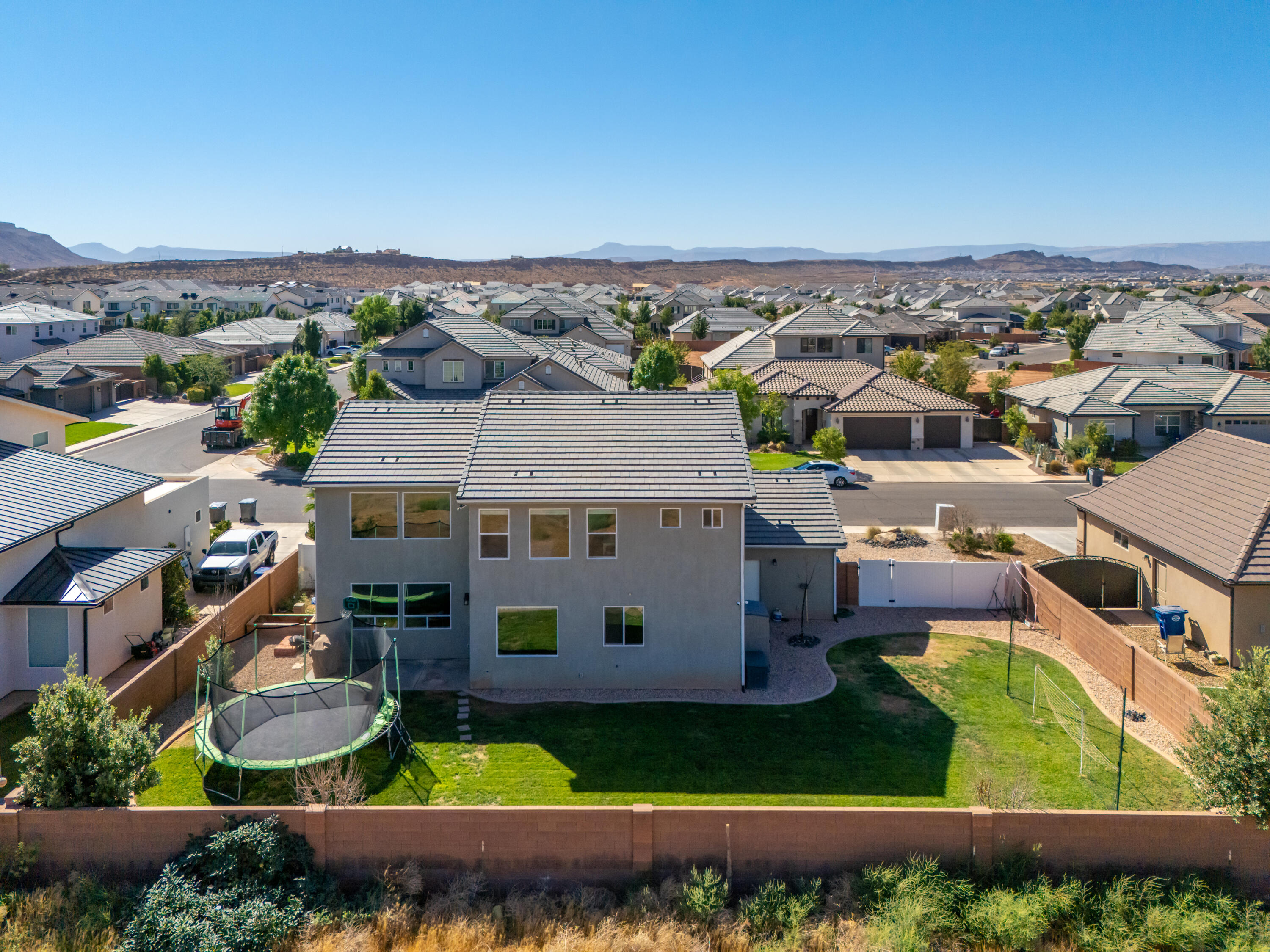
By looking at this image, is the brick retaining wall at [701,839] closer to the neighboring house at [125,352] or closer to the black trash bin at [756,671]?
the black trash bin at [756,671]

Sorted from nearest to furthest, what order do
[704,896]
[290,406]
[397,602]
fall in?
[704,896]
[397,602]
[290,406]

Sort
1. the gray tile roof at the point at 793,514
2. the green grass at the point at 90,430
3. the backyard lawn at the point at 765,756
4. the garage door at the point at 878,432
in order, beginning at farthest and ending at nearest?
the green grass at the point at 90,430 < the garage door at the point at 878,432 < the gray tile roof at the point at 793,514 < the backyard lawn at the point at 765,756

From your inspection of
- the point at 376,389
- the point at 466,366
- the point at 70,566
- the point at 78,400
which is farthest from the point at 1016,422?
the point at 78,400

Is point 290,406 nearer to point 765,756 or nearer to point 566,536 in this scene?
point 566,536

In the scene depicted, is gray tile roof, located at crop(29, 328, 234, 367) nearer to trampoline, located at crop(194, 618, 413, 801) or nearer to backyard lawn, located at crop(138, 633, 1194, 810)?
trampoline, located at crop(194, 618, 413, 801)

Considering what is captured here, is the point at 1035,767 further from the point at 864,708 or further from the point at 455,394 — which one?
the point at 455,394

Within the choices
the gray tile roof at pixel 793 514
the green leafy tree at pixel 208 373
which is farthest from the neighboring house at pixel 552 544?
the green leafy tree at pixel 208 373

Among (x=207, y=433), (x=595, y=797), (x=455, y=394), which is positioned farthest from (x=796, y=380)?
(x=595, y=797)
